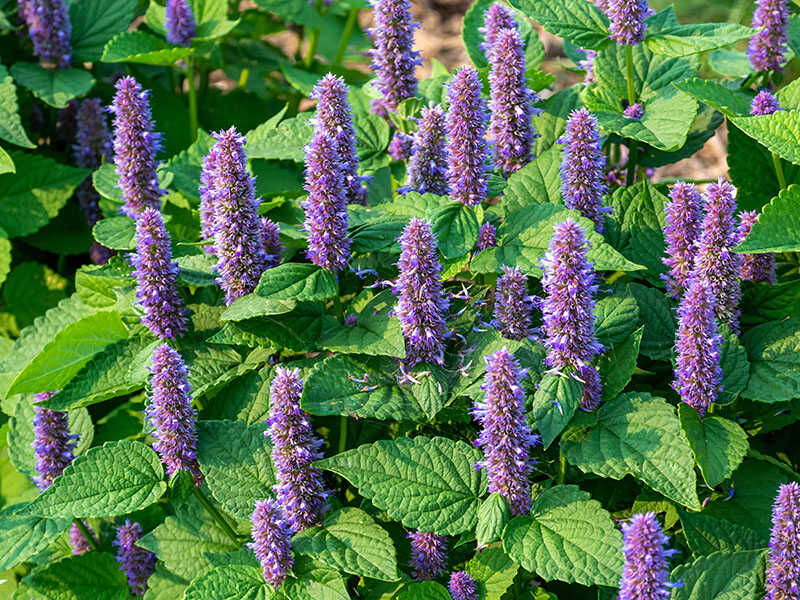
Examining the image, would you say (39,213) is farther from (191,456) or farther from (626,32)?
(626,32)

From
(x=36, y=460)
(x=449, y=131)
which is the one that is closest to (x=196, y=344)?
(x=36, y=460)

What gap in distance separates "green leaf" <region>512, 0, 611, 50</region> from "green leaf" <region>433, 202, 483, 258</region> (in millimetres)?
822

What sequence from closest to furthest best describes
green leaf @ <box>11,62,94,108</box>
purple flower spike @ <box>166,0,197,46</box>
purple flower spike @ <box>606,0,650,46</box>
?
purple flower spike @ <box>606,0,650,46</box>
green leaf @ <box>11,62,94,108</box>
purple flower spike @ <box>166,0,197,46</box>

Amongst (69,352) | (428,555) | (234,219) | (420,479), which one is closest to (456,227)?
(234,219)

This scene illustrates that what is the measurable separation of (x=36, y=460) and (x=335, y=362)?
1.23 metres

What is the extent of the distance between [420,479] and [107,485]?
0.91m

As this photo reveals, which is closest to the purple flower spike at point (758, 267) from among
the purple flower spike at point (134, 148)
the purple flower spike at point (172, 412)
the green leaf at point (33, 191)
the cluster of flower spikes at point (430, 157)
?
the cluster of flower spikes at point (430, 157)

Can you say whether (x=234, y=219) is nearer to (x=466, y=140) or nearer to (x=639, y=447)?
(x=466, y=140)

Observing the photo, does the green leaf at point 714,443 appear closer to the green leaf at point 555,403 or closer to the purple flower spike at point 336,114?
the green leaf at point 555,403

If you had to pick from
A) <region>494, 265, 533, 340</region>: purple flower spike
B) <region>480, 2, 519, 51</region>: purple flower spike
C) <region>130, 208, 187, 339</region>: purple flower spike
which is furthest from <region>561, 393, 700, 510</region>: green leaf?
<region>480, 2, 519, 51</region>: purple flower spike

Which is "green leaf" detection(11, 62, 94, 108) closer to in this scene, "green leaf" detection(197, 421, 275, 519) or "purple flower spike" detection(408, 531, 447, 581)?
"green leaf" detection(197, 421, 275, 519)

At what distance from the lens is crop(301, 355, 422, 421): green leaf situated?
2.69 meters

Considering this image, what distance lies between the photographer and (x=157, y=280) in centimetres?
293

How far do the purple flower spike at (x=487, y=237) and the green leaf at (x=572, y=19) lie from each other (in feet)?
2.55
